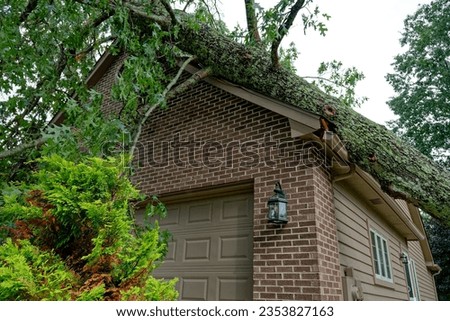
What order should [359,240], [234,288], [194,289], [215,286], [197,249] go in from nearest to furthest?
[234,288]
[215,286]
[194,289]
[197,249]
[359,240]

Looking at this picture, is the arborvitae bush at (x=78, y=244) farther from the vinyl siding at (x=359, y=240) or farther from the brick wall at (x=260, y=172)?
the vinyl siding at (x=359, y=240)

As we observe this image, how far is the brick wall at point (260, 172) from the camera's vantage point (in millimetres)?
4051

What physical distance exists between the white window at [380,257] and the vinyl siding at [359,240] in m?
0.15

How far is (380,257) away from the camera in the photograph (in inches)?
280

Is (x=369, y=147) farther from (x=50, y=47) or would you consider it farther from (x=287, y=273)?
(x=50, y=47)

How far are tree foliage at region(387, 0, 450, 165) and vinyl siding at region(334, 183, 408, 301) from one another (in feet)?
51.0

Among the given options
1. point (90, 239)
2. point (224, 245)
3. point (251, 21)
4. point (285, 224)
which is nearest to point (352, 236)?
point (285, 224)

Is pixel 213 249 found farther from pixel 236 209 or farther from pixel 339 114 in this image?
pixel 339 114

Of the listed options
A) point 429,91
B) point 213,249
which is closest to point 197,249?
point 213,249

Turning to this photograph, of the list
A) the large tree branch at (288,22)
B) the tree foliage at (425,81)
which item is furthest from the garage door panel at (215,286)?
the tree foliage at (425,81)

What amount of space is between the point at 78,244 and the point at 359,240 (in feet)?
16.2

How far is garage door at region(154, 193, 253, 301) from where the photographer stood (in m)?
4.59

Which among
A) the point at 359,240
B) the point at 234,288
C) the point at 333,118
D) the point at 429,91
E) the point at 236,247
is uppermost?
the point at 429,91

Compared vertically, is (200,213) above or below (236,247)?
above
